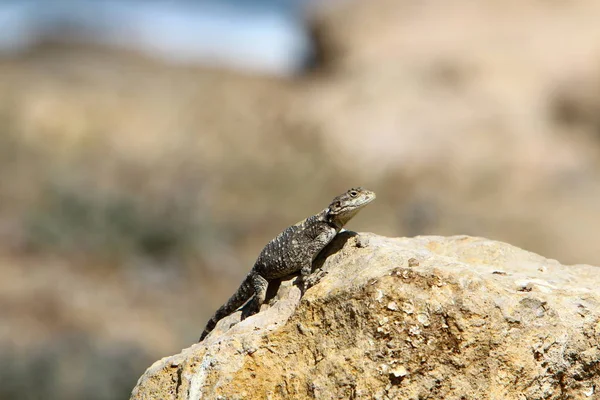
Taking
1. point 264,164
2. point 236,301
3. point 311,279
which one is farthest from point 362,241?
point 264,164

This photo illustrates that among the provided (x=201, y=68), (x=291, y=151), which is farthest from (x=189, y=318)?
(x=201, y=68)

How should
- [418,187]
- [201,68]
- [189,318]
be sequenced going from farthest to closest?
[201,68], [418,187], [189,318]

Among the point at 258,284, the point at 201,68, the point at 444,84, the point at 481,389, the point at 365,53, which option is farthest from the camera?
the point at 201,68

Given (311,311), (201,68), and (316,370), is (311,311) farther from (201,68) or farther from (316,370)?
(201,68)

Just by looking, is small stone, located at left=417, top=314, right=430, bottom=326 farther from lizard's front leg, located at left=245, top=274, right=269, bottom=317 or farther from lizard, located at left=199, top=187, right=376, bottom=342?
lizard's front leg, located at left=245, top=274, right=269, bottom=317

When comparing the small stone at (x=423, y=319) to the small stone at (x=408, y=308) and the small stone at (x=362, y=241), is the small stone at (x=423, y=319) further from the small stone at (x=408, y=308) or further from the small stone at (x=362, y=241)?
the small stone at (x=362, y=241)

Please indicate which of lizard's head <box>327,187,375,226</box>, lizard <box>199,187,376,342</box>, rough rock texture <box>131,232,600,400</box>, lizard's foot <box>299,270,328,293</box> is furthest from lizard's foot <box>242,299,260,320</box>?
lizard's head <box>327,187,375,226</box>
